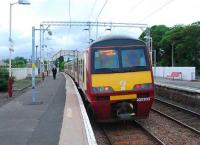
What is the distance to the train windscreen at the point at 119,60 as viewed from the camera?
14383 mm

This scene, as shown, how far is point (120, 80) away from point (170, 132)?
7.54 feet

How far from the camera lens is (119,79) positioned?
14125 millimetres

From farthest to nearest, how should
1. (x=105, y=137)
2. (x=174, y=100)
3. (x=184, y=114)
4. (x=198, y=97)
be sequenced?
(x=174, y=100) → (x=198, y=97) → (x=184, y=114) → (x=105, y=137)

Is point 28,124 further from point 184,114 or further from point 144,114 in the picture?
point 184,114

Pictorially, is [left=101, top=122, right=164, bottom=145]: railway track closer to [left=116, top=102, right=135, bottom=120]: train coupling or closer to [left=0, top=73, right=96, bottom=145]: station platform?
[left=116, top=102, right=135, bottom=120]: train coupling

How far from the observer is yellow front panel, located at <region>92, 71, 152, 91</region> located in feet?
46.1

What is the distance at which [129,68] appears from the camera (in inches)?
566

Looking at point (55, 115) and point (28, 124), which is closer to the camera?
point (28, 124)

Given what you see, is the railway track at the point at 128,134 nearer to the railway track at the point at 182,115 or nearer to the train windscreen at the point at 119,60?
the railway track at the point at 182,115

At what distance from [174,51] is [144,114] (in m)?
70.7

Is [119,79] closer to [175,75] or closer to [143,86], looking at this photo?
[143,86]

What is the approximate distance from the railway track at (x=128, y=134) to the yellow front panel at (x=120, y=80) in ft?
4.79

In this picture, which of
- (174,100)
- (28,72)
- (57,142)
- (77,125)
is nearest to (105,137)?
(77,125)

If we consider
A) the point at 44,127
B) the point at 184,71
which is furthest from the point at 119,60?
the point at 184,71
